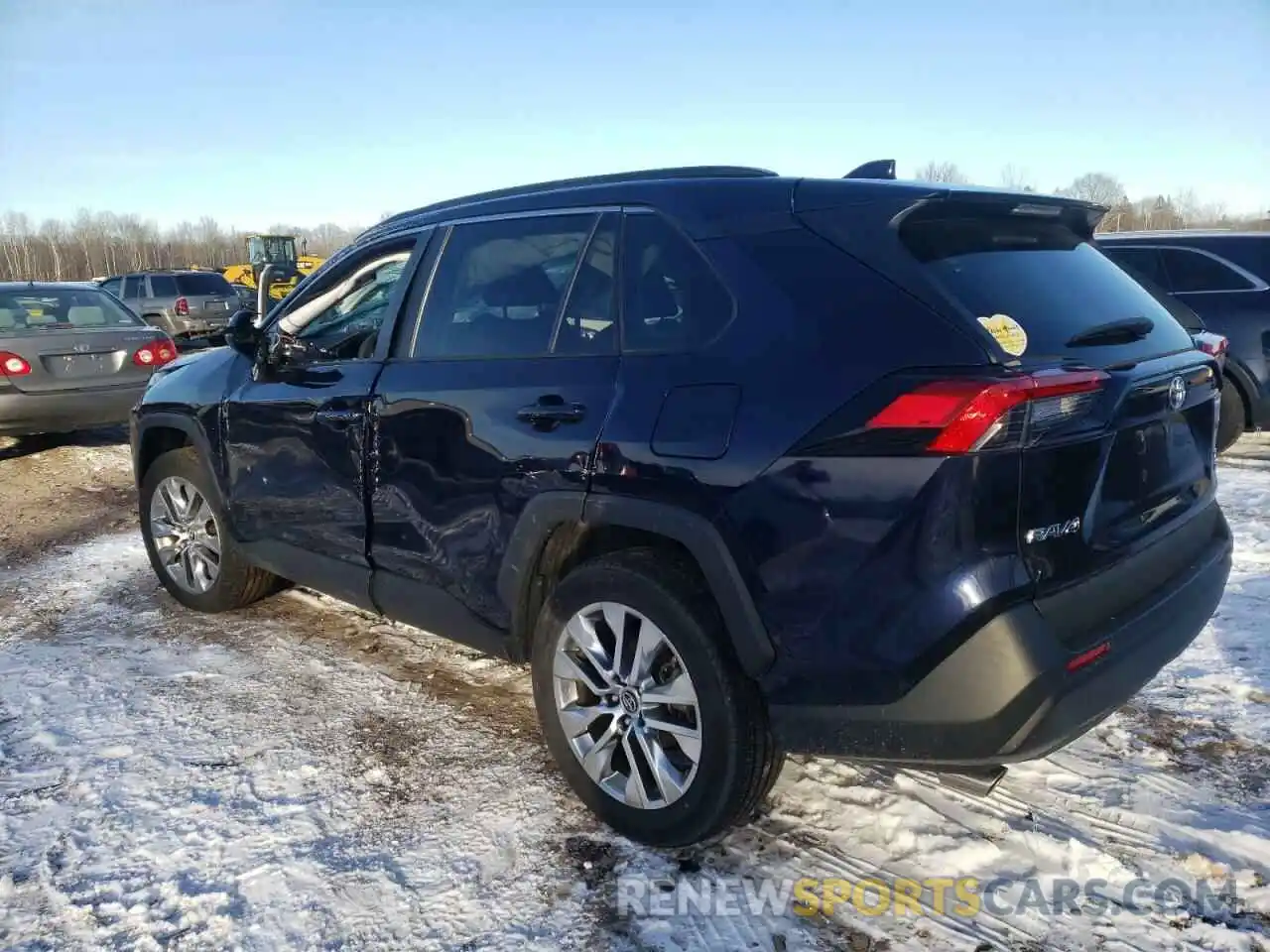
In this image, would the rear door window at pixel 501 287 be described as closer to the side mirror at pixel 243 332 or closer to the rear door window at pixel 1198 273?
the side mirror at pixel 243 332

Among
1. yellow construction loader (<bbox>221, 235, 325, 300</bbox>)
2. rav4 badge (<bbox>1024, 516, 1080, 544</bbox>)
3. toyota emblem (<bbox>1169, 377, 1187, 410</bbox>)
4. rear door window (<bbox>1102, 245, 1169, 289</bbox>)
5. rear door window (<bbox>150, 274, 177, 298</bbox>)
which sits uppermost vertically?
yellow construction loader (<bbox>221, 235, 325, 300</bbox>)

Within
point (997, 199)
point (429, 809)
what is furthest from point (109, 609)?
point (997, 199)

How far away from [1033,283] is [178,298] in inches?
775

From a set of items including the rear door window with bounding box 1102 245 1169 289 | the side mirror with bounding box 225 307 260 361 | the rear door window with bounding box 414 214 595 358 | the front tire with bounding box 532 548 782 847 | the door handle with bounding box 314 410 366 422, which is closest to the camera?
the front tire with bounding box 532 548 782 847

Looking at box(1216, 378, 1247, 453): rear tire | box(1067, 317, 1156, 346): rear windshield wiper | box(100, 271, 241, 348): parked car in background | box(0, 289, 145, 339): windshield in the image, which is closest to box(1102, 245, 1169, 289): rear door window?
box(1216, 378, 1247, 453): rear tire

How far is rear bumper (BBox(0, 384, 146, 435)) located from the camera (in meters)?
7.96

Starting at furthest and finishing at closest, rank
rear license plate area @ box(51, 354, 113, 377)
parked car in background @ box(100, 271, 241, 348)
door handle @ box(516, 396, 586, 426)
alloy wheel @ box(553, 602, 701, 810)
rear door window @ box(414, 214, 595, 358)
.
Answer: parked car in background @ box(100, 271, 241, 348), rear license plate area @ box(51, 354, 113, 377), rear door window @ box(414, 214, 595, 358), door handle @ box(516, 396, 586, 426), alloy wheel @ box(553, 602, 701, 810)

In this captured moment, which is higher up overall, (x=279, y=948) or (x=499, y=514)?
(x=499, y=514)

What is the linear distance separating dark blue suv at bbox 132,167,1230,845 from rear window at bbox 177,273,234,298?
59.0 ft

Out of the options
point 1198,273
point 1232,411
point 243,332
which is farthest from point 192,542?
point 1198,273

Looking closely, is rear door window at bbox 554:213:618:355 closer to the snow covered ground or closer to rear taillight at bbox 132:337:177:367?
the snow covered ground

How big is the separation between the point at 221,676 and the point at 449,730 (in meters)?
1.19

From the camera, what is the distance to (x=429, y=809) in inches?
115

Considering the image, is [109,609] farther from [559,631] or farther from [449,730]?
[559,631]
